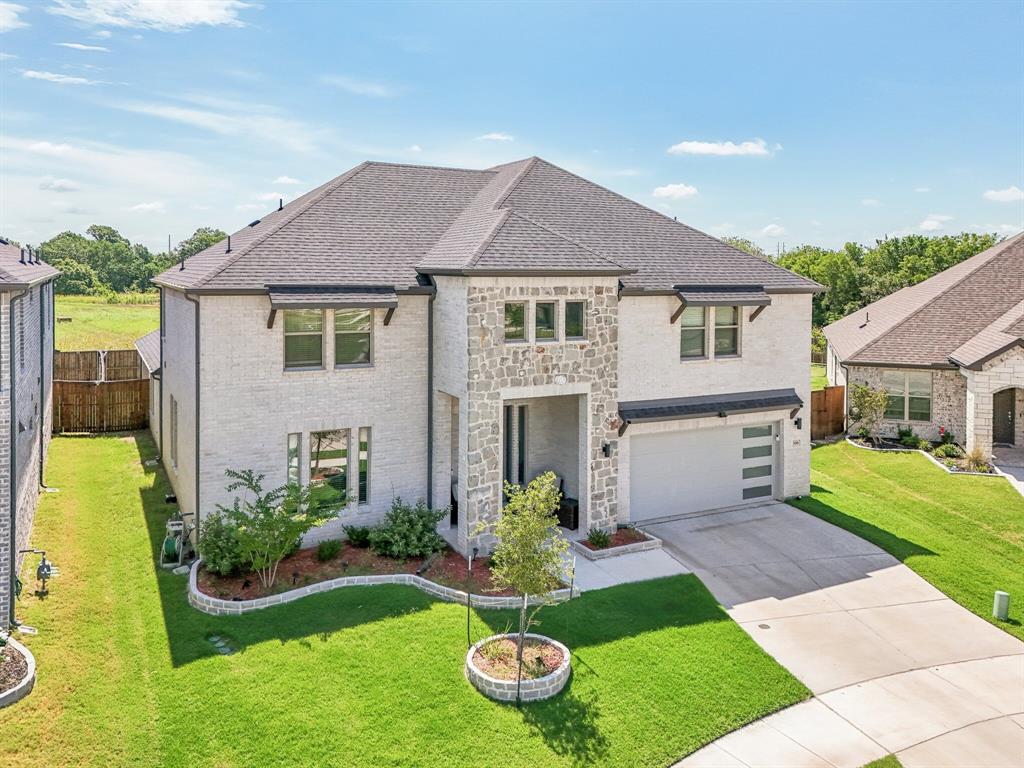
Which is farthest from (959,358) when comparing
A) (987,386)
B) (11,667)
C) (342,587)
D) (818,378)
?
(11,667)

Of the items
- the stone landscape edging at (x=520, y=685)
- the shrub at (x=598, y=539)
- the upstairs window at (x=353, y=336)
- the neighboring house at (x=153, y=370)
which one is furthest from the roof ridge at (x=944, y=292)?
the neighboring house at (x=153, y=370)

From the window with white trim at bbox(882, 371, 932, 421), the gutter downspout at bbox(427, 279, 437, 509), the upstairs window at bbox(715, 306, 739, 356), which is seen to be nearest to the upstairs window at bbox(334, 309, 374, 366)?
the gutter downspout at bbox(427, 279, 437, 509)

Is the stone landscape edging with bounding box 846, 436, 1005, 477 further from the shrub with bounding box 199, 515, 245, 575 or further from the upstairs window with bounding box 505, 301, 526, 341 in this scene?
the shrub with bounding box 199, 515, 245, 575

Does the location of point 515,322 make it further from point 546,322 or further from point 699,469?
point 699,469

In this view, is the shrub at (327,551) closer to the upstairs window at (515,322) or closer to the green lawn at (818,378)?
the upstairs window at (515,322)

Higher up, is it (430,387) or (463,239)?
(463,239)

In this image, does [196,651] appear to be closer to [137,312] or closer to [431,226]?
[431,226]
